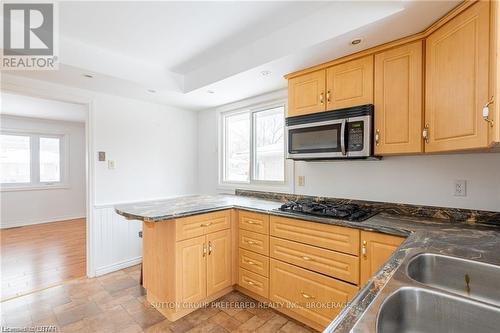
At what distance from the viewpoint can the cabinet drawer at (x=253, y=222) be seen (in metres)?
2.19

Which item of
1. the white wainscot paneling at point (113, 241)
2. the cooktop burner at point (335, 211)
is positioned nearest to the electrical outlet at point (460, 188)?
the cooktop burner at point (335, 211)

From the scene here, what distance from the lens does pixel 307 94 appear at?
2238mm

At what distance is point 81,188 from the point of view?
5898 mm

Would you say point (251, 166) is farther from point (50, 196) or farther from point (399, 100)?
point (50, 196)

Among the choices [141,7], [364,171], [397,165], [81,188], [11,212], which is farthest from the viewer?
[81,188]

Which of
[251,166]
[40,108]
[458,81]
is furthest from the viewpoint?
[40,108]

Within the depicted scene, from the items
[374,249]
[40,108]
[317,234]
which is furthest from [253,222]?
[40,108]

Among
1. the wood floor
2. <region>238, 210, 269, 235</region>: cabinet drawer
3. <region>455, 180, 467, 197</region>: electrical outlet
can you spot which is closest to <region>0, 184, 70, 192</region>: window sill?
the wood floor

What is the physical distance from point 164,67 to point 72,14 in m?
1.00

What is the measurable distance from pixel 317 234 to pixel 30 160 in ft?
20.7

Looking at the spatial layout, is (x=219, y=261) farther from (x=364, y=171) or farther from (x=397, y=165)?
(x=397, y=165)

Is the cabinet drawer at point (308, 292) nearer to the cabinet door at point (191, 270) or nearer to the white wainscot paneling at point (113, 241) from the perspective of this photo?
the cabinet door at point (191, 270)

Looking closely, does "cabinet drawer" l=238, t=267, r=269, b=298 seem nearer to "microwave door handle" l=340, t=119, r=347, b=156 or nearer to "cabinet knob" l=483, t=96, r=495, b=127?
"microwave door handle" l=340, t=119, r=347, b=156

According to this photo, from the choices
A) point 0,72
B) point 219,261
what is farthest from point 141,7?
point 219,261
